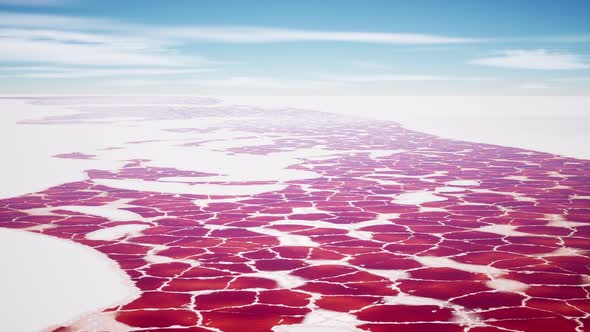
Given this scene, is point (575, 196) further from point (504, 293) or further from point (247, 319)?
point (247, 319)

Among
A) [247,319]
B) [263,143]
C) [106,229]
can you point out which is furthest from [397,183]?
[263,143]

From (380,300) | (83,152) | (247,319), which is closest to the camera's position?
(247,319)

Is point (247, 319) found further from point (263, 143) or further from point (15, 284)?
point (263, 143)

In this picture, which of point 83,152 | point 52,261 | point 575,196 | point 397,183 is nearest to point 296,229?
point 52,261

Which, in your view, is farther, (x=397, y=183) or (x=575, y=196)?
(x=397, y=183)

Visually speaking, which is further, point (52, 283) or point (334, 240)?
point (334, 240)

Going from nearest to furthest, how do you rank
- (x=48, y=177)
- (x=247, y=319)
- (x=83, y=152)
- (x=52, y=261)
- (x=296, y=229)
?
(x=247, y=319) → (x=52, y=261) → (x=296, y=229) → (x=48, y=177) → (x=83, y=152)
